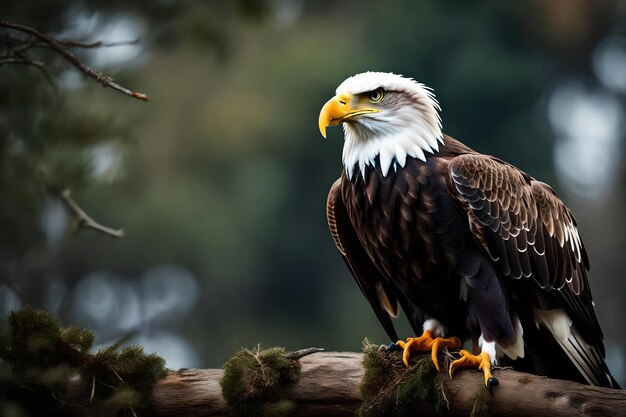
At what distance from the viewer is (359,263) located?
635cm

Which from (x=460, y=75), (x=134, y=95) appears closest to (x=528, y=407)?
(x=134, y=95)

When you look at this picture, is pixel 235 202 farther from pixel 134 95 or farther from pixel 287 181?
pixel 134 95

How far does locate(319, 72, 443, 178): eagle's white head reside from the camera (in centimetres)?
591

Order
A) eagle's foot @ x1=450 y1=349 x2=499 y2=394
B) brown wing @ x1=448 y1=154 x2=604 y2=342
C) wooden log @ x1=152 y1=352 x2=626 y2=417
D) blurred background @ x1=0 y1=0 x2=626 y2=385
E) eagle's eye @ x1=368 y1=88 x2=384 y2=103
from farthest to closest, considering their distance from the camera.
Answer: blurred background @ x1=0 y1=0 x2=626 y2=385 < eagle's eye @ x1=368 y1=88 x2=384 y2=103 < brown wing @ x1=448 y1=154 x2=604 y2=342 < eagle's foot @ x1=450 y1=349 x2=499 y2=394 < wooden log @ x1=152 y1=352 x2=626 y2=417

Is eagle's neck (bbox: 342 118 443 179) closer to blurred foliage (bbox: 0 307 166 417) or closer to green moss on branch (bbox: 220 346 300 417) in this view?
green moss on branch (bbox: 220 346 300 417)

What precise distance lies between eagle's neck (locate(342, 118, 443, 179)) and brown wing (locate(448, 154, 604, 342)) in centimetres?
26

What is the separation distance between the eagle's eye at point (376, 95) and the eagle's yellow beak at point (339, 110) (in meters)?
0.06

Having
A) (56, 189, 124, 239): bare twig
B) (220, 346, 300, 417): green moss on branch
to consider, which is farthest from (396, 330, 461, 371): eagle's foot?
(56, 189, 124, 239): bare twig

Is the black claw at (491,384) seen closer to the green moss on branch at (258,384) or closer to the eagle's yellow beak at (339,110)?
the green moss on branch at (258,384)

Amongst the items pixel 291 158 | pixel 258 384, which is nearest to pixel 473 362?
pixel 258 384

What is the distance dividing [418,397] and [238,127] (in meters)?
24.4

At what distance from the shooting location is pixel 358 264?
634cm

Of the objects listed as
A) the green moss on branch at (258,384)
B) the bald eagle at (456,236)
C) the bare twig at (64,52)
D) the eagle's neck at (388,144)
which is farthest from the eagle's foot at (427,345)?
the bare twig at (64,52)

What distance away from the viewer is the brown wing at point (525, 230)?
5.66 meters
